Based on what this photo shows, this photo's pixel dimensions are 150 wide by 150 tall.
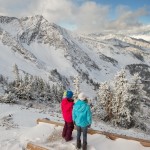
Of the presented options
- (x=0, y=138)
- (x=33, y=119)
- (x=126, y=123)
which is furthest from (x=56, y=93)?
(x=0, y=138)

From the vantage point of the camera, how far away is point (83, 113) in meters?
12.7

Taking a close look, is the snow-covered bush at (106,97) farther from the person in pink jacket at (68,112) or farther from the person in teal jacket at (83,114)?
the person in teal jacket at (83,114)

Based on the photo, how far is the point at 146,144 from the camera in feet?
42.5

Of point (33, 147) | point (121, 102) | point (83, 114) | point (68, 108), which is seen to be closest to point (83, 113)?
point (83, 114)

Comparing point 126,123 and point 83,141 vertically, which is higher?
point 83,141

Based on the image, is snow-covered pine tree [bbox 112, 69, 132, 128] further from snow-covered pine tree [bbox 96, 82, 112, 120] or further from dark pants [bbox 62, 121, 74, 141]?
dark pants [bbox 62, 121, 74, 141]

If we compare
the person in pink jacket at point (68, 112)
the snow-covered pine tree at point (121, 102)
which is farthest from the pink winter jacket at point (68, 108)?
the snow-covered pine tree at point (121, 102)

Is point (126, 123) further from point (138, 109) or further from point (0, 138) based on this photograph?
point (0, 138)

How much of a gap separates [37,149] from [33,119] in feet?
36.8

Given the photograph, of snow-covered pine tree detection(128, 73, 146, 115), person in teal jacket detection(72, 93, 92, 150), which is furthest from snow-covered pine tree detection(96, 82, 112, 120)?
person in teal jacket detection(72, 93, 92, 150)

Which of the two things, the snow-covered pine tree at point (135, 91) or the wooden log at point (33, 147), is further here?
the snow-covered pine tree at point (135, 91)

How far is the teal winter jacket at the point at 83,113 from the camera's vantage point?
498 inches

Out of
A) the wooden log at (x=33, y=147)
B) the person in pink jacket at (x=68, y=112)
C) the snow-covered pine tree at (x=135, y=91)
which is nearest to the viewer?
the wooden log at (x=33, y=147)

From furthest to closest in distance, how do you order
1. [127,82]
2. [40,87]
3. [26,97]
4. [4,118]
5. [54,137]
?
[40,87]
[26,97]
[127,82]
[4,118]
[54,137]
